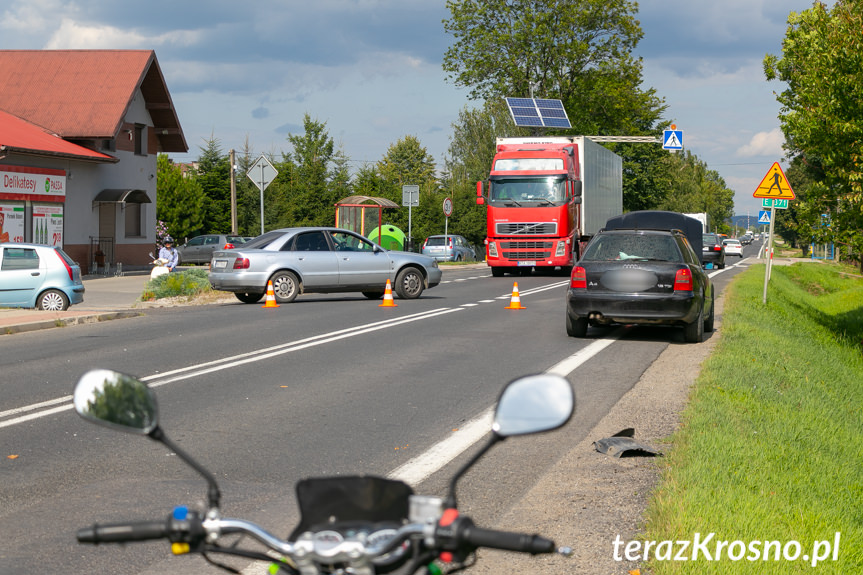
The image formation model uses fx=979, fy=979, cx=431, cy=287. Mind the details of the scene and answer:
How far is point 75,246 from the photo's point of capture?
110 ft

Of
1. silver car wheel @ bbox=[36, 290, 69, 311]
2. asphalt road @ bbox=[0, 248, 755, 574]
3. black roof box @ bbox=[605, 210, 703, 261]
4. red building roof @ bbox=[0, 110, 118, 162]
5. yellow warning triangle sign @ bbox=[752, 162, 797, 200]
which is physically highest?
red building roof @ bbox=[0, 110, 118, 162]

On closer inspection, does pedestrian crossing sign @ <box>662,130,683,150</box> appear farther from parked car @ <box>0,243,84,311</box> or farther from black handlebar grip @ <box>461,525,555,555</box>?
black handlebar grip @ <box>461,525,555,555</box>

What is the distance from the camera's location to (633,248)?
45.8ft

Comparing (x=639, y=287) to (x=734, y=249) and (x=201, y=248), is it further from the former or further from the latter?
(x=734, y=249)

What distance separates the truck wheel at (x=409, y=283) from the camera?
2136 centimetres

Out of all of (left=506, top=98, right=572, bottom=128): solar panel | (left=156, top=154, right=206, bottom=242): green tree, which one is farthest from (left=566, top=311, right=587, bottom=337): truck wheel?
(left=156, top=154, right=206, bottom=242): green tree

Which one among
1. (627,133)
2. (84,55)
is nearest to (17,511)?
(84,55)

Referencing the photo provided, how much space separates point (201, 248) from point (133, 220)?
8893mm

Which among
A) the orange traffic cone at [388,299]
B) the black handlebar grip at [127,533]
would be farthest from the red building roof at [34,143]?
the black handlebar grip at [127,533]

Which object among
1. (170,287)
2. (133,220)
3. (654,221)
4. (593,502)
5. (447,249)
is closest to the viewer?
(593,502)

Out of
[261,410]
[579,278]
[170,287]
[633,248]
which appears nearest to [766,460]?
[261,410]

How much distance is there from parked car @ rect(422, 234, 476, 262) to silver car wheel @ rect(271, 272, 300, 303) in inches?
1059

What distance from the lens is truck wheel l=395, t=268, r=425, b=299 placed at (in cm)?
2136

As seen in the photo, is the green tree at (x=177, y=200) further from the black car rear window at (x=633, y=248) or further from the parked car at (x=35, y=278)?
the black car rear window at (x=633, y=248)
